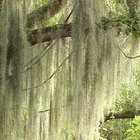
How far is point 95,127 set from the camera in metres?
3.58

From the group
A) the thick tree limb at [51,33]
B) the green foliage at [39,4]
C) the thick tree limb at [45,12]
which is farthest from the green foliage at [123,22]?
the green foliage at [39,4]

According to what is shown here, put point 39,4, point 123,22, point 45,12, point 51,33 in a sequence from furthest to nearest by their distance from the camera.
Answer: point 39,4
point 45,12
point 51,33
point 123,22

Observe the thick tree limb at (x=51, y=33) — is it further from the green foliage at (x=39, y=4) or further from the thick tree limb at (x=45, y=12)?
the green foliage at (x=39, y=4)

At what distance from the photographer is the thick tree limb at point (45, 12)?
3697 millimetres

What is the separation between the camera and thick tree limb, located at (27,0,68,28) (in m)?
3.70

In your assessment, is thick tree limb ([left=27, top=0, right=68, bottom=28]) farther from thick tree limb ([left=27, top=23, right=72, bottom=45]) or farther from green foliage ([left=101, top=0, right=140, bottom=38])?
green foliage ([left=101, top=0, right=140, bottom=38])

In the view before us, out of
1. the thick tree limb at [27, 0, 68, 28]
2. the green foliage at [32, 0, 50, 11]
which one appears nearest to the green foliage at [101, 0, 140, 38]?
the thick tree limb at [27, 0, 68, 28]

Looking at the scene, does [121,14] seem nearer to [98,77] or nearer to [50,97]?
[98,77]

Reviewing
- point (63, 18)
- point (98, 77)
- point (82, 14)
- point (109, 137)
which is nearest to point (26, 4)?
point (63, 18)

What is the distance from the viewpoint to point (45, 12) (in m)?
3.82

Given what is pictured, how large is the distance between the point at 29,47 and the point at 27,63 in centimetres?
17

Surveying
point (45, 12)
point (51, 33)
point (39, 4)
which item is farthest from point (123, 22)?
point (39, 4)

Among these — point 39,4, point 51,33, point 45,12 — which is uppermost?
point 39,4

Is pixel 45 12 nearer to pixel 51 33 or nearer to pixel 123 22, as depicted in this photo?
pixel 51 33
